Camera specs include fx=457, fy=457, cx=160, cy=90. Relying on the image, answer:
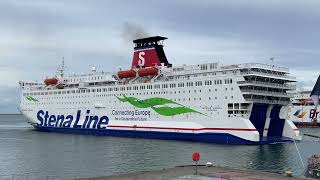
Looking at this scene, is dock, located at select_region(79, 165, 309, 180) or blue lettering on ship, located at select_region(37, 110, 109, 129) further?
blue lettering on ship, located at select_region(37, 110, 109, 129)

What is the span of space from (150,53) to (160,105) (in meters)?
11.1

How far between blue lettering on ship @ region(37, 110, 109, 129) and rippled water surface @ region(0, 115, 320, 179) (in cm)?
1507

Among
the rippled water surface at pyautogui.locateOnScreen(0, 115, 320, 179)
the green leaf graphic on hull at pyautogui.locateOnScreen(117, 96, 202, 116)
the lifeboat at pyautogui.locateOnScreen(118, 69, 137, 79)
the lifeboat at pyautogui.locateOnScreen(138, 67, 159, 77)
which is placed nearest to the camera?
the rippled water surface at pyautogui.locateOnScreen(0, 115, 320, 179)

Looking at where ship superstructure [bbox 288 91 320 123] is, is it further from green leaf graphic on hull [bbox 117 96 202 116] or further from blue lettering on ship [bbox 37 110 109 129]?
green leaf graphic on hull [bbox 117 96 202 116]

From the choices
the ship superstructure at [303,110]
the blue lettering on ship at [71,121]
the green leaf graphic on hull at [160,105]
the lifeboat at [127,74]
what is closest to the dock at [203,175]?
the green leaf graphic on hull at [160,105]

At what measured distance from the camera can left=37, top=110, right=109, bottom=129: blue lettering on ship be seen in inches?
3013

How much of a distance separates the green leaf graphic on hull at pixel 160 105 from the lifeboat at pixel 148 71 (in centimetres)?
403

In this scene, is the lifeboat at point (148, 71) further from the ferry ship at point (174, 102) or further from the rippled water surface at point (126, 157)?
the rippled water surface at point (126, 157)

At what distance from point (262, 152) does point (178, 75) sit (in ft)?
68.5

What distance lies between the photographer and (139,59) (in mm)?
75750

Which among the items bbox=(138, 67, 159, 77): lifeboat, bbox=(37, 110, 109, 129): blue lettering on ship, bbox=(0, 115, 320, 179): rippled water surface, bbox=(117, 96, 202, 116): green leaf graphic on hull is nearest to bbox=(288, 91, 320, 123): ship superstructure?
bbox=(138, 67, 159, 77): lifeboat

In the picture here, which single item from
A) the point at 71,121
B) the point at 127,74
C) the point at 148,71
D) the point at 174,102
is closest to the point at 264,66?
the point at 174,102

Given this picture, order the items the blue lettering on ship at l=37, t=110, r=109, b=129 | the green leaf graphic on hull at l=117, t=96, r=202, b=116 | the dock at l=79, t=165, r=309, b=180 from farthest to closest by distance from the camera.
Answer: the blue lettering on ship at l=37, t=110, r=109, b=129
the green leaf graphic on hull at l=117, t=96, r=202, b=116
the dock at l=79, t=165, r=309, b=180

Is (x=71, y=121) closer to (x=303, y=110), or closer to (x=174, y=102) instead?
(x=174, y=102)
